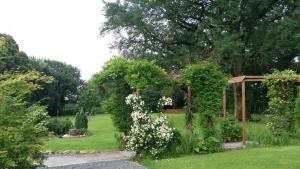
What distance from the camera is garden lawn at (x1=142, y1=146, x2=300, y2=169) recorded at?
34.2 ft

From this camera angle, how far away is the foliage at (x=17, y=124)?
726cm

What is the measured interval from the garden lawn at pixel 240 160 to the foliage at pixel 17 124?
410cm

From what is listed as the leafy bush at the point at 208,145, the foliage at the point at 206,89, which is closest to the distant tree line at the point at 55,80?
the foliage at the point at 206,89

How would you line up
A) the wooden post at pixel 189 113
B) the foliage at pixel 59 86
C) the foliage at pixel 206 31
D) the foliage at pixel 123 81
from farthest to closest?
the foliage at pixel 59 86, the foliage at pixel 206 31, the wooden post at pixel 189 113, the foliage at pixel 123 81

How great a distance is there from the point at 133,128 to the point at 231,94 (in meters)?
14.1

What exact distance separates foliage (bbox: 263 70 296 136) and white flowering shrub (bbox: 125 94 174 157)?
4420 mm

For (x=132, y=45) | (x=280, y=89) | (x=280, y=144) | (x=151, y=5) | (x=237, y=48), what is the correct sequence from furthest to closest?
(x=132, y=45), (x=151, y=5), (x=237, y=48), (x=280, y=89), (x=280, y=144)

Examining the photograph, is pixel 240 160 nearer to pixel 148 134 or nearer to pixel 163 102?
pixel 148 134

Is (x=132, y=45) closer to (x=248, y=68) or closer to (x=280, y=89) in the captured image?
(x=248, y=68)

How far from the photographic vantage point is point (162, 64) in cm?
2612

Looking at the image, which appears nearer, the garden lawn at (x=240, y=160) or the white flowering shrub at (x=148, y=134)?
the garden lawn at (x=240, y=160)

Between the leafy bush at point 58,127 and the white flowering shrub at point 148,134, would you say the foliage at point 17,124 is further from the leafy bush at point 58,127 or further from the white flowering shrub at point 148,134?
the leafy bush at point 58,127

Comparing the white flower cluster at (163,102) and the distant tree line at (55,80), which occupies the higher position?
Answer: the distant tree line at (55,80)

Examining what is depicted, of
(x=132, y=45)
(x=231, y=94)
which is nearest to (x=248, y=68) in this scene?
(x=231, y=94)
